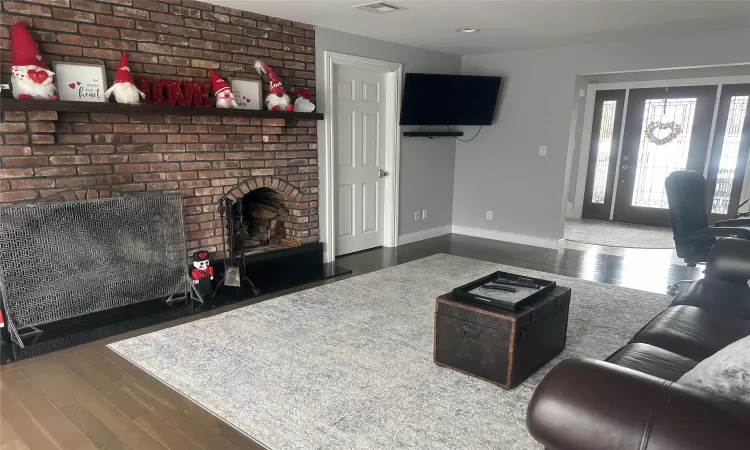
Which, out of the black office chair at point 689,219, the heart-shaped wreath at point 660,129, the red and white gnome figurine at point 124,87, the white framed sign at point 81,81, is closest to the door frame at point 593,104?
the heart-shaped wreath at point 660,129

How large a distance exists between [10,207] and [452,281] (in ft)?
10.6

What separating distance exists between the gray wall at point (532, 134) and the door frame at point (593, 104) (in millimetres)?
2318

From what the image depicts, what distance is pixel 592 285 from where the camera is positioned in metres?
4.21

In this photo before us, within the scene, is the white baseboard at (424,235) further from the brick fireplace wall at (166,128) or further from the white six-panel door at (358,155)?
the brick fireplace wall at (166,128)

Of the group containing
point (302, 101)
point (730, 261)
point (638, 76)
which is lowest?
point (730, 261)

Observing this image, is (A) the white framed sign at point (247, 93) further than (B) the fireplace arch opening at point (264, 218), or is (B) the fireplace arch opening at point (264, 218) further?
(B) the fireplace arch opening at point (264, 218)

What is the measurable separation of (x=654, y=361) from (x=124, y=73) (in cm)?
341

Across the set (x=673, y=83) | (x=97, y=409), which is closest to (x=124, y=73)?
(x=97, y=409)

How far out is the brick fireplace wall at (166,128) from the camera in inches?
119

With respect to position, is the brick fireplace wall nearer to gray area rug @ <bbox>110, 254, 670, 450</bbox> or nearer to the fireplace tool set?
the fireplace tool set

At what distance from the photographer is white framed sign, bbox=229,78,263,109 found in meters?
4.01

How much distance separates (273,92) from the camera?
4.12m

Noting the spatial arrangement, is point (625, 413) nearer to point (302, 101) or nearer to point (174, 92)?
point (174, 92)

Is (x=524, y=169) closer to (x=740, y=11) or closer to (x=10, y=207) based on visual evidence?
(x=740, y=11)
